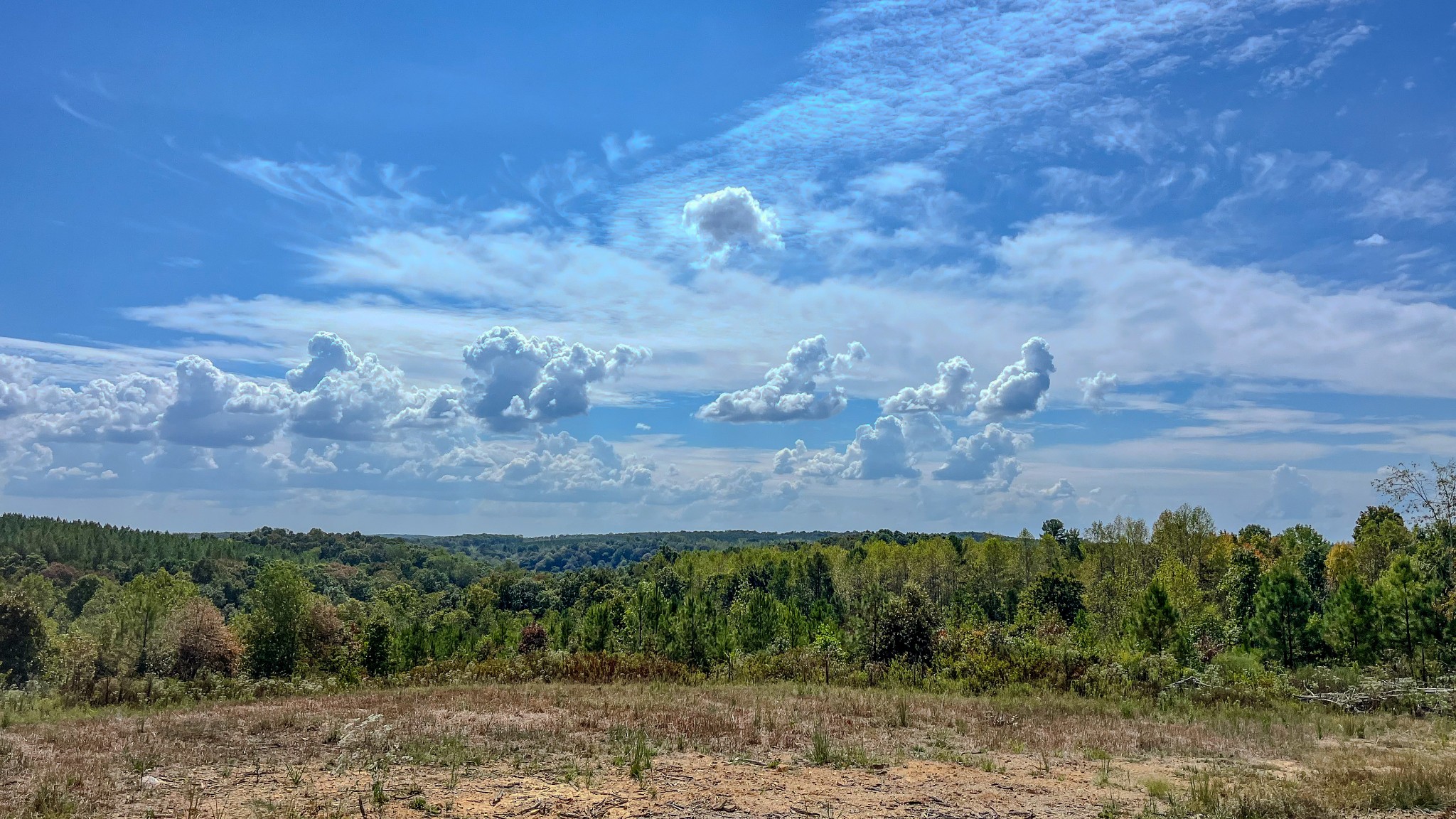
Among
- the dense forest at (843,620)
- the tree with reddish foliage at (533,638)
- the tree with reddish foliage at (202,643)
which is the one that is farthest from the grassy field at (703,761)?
the tree with reddish foliage at (533,638)

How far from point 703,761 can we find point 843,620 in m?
78.8

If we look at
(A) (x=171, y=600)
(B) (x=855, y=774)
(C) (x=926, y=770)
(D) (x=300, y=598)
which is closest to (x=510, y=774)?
(B) (x=855, y=774)

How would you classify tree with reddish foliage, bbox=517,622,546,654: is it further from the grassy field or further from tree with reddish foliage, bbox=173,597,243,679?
the grassy field

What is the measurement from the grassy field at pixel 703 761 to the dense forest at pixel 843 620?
28.5 feet

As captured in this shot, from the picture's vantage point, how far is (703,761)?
1441 cm

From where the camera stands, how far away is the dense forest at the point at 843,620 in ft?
101

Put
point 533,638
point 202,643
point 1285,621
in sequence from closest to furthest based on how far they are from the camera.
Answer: point 1285,621 → point 202,643 → point 533,638

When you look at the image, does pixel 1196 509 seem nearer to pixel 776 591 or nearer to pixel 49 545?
pixel 776 591

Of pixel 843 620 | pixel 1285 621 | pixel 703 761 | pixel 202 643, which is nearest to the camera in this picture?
pixel 703 761

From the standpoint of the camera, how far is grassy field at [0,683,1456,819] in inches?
452

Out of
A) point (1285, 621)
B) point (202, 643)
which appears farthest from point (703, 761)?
point (202, 643)

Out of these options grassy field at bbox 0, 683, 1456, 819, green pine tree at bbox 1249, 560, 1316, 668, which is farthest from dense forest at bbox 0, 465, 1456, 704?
grassy field at bbox 0, 683, 1456, 819

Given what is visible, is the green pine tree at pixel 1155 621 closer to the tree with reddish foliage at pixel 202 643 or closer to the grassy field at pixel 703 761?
the grassy field at pixel 703 761

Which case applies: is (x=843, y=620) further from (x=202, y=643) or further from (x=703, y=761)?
(x=703, y=761)
